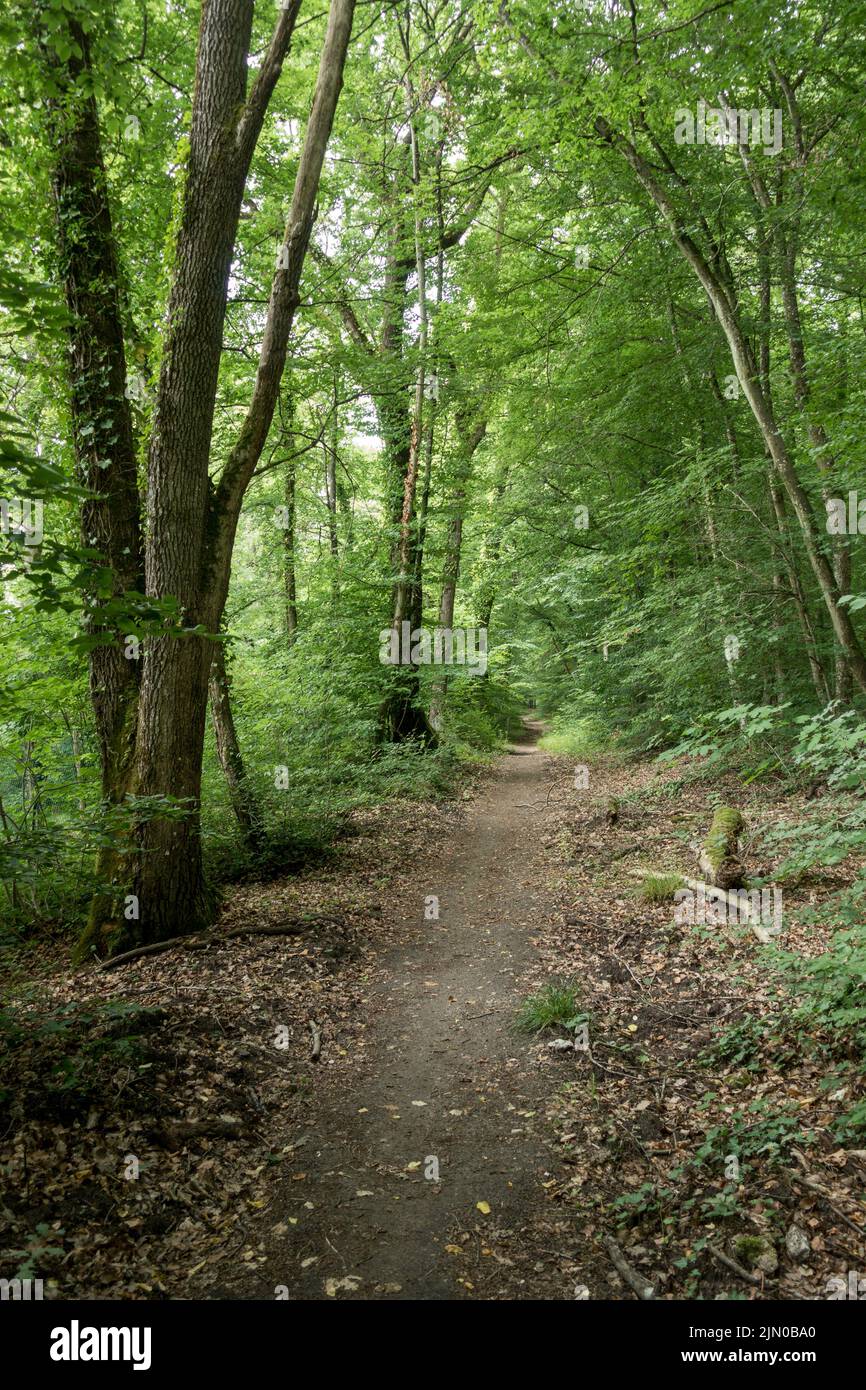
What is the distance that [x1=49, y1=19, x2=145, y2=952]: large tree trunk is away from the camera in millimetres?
6062

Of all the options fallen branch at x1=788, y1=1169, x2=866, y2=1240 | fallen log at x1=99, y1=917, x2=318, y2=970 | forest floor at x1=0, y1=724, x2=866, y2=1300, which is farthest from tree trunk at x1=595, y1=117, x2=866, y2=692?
fallen log at x1=99, y1=917, x2=318, y2=970

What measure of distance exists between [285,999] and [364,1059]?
89 cm

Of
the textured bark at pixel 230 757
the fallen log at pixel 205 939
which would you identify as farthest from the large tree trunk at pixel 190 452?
the textured bark at pixel 230 757

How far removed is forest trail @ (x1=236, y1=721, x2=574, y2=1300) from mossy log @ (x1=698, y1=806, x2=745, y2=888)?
1.95m

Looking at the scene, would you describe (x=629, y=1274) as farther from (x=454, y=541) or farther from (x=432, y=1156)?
(x=454, y=541)

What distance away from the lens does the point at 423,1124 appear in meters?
4.27

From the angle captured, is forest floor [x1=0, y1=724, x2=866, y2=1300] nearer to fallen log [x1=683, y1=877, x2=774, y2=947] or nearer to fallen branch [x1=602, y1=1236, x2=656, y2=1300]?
fallen branch [x1=602, y1=1236, x2=656, y2=1300]

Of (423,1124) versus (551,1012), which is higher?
(551,1012)

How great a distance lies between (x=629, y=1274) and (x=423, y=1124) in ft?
5.25

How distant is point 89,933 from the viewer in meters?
6.00

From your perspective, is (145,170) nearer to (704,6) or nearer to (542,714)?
(704,6)

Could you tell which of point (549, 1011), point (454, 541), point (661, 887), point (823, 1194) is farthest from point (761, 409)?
point (454, 541)

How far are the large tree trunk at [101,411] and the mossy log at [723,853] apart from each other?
18.3 ft
